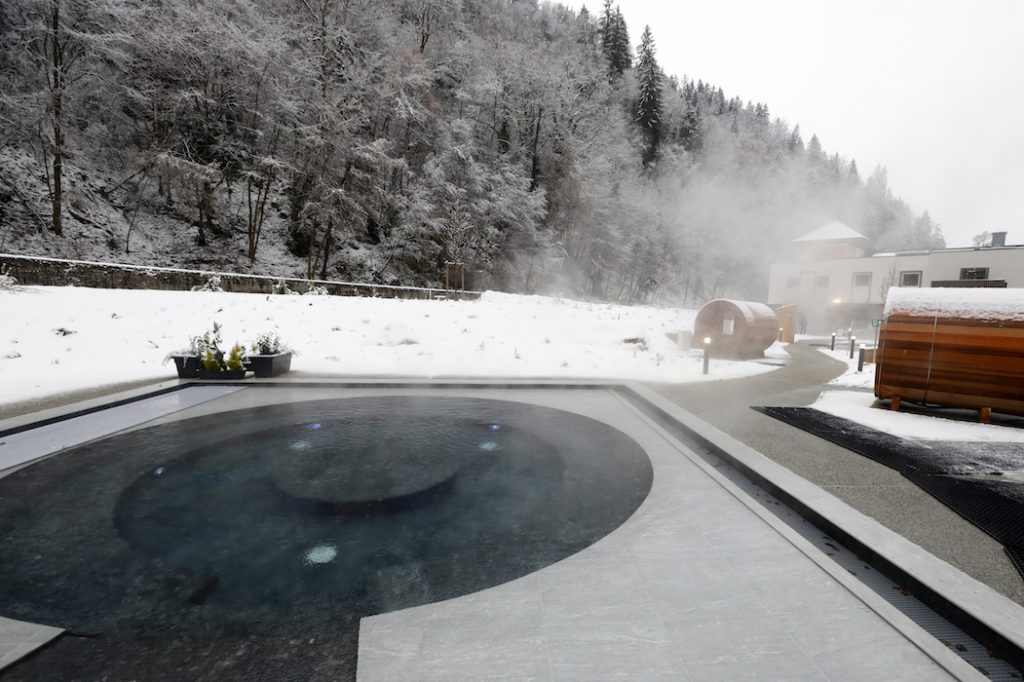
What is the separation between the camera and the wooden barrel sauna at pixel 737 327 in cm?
1249

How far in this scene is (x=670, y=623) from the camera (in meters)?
2.07

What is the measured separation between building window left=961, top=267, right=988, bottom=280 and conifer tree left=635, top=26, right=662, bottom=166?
3043 cm

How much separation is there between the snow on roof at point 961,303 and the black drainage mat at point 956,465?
2.13 metres

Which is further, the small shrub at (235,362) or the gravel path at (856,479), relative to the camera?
the small shrub at (235,362)

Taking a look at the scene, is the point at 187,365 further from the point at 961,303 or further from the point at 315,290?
the point at 961,303

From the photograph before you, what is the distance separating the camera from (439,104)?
Result: 2705 centimetres

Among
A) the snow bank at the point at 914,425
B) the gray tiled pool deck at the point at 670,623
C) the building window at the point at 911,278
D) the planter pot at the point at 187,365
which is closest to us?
the gray tiled pool deck at the point at 670,623

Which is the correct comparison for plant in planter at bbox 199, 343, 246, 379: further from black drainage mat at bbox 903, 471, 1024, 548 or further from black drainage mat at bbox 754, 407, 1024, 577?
black drainage mat at bbox 903, 471, 1024, 548

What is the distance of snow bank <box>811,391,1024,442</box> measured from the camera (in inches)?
211

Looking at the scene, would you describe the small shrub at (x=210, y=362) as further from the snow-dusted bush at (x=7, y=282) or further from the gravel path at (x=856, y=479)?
the gravel path at (x=856, y=479)

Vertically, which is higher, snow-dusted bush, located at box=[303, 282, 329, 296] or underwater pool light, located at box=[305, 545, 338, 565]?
snow-dusted bush, located at box=[303, 282, 329, 296]

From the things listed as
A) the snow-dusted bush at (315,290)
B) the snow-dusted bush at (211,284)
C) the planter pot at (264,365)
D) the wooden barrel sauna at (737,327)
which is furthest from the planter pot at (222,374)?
the wooden barrel sauna at (737,327)

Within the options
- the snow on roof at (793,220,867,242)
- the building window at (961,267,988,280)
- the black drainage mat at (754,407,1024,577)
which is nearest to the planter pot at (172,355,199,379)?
the black drainage mat at (754,407,1024,577)

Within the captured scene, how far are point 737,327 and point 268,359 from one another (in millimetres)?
11888
